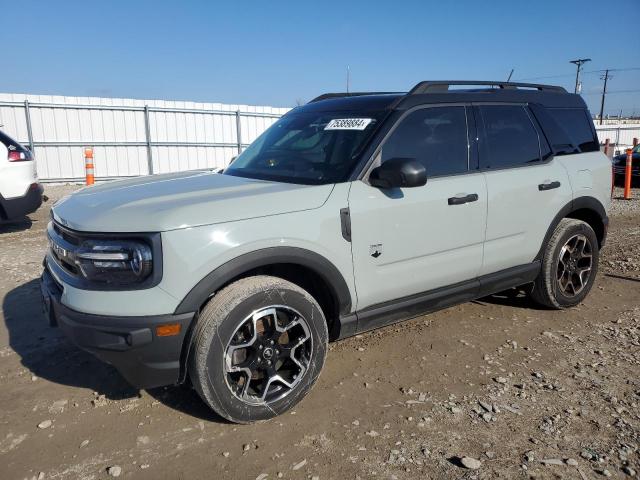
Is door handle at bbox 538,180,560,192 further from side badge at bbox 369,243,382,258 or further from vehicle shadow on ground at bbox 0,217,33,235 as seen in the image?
vehicle shadow on ground at bbox 0,217,33,235

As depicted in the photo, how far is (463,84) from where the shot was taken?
395cm

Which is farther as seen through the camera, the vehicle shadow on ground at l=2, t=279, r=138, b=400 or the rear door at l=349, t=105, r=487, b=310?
the vehicle shadow on ground at l=2, t=279, r=138, b=400

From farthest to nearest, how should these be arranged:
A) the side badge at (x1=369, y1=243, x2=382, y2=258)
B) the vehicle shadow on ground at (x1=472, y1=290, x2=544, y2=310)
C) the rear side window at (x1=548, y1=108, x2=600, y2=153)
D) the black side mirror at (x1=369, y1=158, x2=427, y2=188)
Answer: the vehicle shadow on ground at (x1=472, y1=290, x2=544, y2=310), the rear side window at (x1=548, y1=108, x2=600, y2=153), the side badge at (x1=369, y1=243, x2=382, y2=258), the black side mirror at (x1=369, y1=158, x2=427, y2=188)

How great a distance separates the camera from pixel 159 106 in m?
16.3

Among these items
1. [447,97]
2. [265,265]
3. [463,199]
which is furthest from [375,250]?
[447,97]

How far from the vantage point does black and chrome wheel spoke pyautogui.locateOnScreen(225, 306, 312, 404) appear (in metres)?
2.79

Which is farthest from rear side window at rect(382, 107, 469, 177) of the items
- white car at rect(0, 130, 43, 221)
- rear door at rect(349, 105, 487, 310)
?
white car at rect(0, 130, 43, 221)

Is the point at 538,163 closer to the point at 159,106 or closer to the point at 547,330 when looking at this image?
the point at 547,330

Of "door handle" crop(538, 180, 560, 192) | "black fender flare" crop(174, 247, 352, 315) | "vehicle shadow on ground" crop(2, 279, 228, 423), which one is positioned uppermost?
"door handle" crop(538, 180, 560, 192)

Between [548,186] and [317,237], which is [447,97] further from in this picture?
[317,237]

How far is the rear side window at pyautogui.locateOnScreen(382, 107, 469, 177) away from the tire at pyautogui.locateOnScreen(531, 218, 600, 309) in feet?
4.18

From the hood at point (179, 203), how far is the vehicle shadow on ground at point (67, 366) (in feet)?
3.60

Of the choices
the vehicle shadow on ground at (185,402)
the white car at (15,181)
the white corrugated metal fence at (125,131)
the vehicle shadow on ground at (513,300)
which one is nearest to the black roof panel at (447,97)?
the vehicle shadow on ground at (513,300)

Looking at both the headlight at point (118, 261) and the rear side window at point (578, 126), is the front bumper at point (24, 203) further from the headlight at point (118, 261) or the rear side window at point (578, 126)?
the rear side window at point (578, 126)
